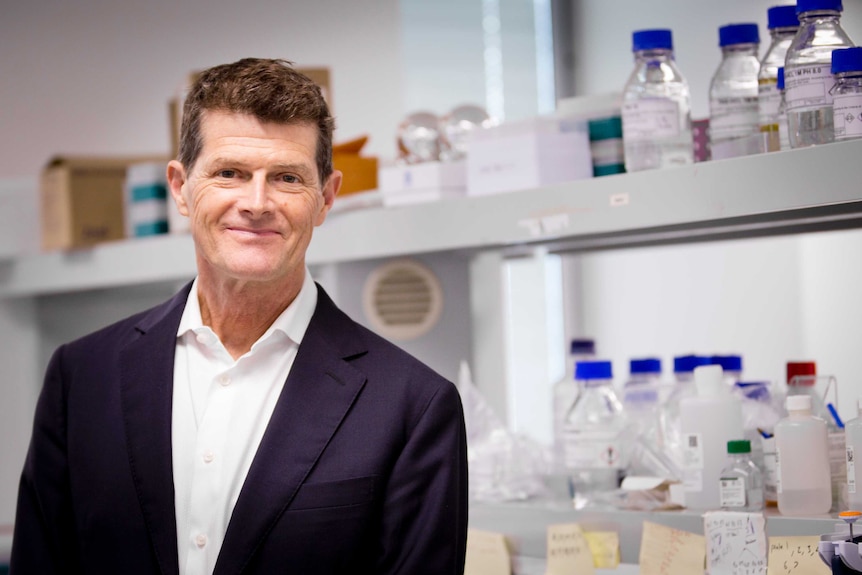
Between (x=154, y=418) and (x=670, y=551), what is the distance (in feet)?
2.69

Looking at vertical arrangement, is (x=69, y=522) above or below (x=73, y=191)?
below

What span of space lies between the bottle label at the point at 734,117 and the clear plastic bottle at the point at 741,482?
491 millimetres

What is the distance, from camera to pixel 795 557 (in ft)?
5.21

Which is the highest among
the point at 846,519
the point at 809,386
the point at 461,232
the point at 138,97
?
the point at 138,97

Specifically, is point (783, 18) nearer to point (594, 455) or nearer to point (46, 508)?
point (594, 455)

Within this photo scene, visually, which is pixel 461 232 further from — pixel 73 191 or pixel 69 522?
pixel 73 191

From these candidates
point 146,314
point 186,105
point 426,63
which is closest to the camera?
point 186,105

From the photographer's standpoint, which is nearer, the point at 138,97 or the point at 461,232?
the point at 461,232

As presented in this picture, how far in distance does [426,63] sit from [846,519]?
3.18m

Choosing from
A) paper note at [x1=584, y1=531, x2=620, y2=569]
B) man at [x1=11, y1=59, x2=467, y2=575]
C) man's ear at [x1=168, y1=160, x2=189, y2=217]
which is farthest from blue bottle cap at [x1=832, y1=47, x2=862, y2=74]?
man's ear at [x1=168, y1=160, x2=189, y2=217]

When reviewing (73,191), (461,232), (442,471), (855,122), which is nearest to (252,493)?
(442,471)

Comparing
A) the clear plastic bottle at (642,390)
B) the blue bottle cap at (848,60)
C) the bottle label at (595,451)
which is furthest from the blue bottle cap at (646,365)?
the blue bottle cap at (848,60)

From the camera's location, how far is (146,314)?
1705 mm

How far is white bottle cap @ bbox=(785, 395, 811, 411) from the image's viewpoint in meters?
1.70
